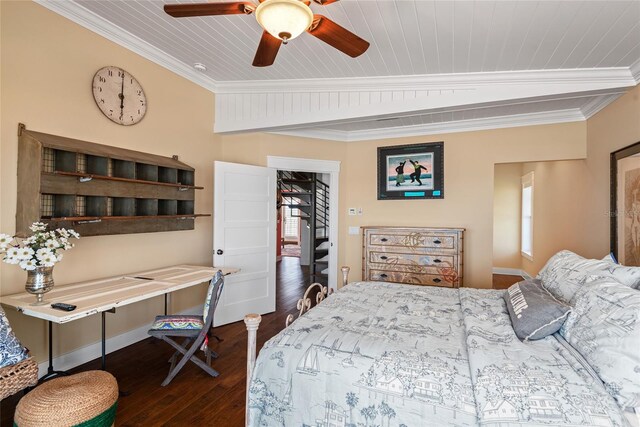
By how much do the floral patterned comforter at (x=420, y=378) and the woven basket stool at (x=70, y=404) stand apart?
0.80 m

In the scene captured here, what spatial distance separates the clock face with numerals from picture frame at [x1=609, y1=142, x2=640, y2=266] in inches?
171

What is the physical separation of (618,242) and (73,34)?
16.3 ft

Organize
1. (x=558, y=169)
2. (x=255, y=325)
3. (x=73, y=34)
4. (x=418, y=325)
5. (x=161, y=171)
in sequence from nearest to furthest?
1. (x=255, y=325)
2. (x=418, y=325)
3. (x=73, y=34)
4. (x=161, y=171)
5. (x=558, y=169)

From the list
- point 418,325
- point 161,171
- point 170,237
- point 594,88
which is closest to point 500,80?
→ point 594,88

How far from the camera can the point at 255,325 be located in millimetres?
1644

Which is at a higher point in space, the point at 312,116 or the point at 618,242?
the point at 312,116

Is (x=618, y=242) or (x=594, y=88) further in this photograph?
(x=618, y=242)

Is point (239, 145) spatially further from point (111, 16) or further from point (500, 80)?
point (500, 80)

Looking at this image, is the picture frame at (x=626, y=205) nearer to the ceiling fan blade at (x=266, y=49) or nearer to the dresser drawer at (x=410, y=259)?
the dresser drawer at (x=410, y=259)

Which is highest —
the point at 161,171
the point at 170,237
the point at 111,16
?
the point at 111,16

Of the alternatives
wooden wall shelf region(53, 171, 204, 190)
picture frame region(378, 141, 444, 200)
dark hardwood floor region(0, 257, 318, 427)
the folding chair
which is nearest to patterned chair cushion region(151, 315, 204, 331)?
the folding chair

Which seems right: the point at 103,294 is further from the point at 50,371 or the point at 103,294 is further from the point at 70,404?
the point at 70,404

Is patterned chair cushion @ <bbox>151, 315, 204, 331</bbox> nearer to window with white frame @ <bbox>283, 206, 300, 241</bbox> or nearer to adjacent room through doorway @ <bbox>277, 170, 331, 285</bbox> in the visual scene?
adjacent room through doorway @ <bbox>277, 170, 331, 285</bbox>

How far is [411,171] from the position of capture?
4512 millimetres
